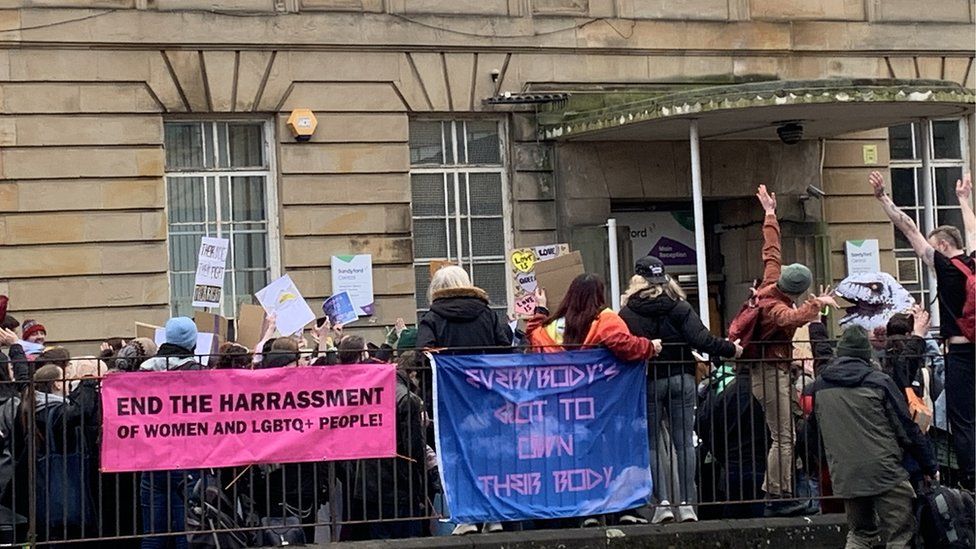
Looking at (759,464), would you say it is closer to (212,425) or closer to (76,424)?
(212,425)

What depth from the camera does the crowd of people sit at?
11.3 m

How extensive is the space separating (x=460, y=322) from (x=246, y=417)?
1.76 m

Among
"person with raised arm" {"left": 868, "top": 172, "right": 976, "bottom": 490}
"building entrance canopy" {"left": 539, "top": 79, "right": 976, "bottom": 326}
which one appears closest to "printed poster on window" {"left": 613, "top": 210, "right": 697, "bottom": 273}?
"building entrance canopy" {"left": 539, "top": 79, "right": 976, "bottom": 326}

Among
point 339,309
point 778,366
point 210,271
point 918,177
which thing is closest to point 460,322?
point 778,366

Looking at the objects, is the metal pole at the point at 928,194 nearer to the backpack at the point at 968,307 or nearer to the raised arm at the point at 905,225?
the backpack at the point at 968,307

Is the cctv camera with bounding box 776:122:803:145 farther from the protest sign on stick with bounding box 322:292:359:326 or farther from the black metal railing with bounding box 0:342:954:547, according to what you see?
the black metal railing with bounding box 0:342:954:547

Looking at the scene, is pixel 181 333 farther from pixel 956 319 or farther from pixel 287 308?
pixel 956 319

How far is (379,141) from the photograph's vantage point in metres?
19.3

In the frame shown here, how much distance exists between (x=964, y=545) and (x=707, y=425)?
6.79 feet

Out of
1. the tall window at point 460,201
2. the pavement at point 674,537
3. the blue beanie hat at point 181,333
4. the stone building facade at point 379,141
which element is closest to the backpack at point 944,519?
the pavement at point 674,537

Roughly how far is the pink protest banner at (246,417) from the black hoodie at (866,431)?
9.73 ft

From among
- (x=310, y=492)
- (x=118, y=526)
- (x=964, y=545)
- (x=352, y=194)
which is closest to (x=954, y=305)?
(x=964, y=545)

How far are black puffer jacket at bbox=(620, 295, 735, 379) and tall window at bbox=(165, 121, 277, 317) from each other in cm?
756

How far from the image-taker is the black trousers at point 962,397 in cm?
1207
